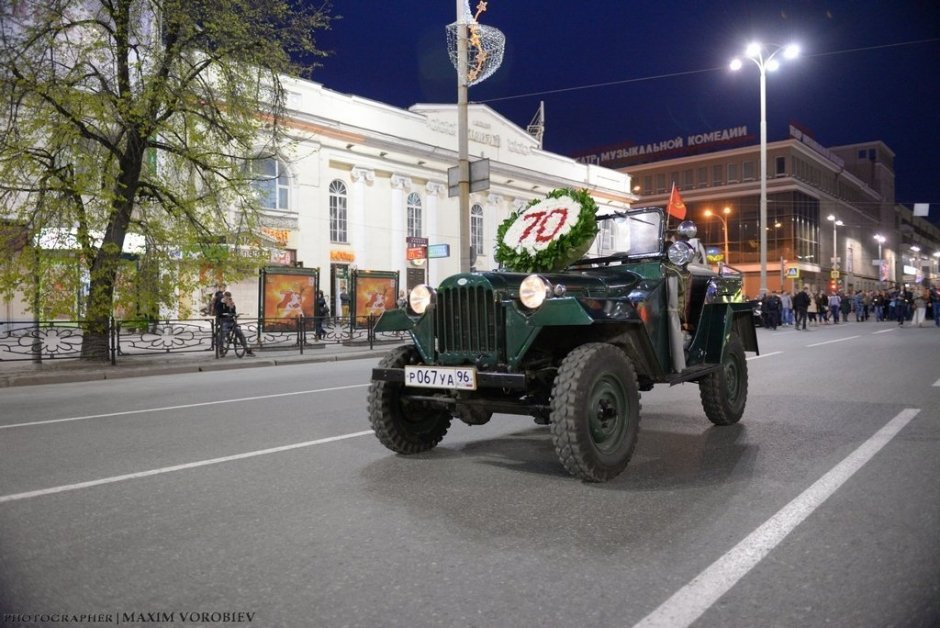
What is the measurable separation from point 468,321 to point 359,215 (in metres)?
32.5

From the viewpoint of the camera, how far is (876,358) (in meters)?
12.5

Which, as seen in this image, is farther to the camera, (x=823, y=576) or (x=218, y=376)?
(x=218, y=376)

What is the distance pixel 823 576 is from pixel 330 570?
2.09m

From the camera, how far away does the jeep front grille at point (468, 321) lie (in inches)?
179

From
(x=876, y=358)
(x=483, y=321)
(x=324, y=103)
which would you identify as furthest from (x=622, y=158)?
(x=483, y=321)

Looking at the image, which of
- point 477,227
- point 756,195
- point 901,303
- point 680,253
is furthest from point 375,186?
point 756,195

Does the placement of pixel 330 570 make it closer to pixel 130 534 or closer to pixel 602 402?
pixel 130 534

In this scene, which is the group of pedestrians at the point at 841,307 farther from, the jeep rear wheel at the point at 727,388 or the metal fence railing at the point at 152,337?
the jeep rear wheel at the point at 727,388

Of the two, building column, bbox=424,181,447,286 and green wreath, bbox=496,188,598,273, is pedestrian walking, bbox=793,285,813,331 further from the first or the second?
green wreath, bbox=496,188,598,273

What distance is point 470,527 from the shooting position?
339cm

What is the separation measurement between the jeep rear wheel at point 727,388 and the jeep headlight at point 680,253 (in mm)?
1212

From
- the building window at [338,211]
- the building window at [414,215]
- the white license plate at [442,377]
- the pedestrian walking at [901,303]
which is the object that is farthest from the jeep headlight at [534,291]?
the building window at [414,215]

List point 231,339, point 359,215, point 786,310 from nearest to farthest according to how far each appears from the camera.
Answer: point 231,339, point 786,310, point 359,215

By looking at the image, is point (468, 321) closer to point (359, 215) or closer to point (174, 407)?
point (174, 407)
